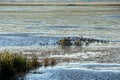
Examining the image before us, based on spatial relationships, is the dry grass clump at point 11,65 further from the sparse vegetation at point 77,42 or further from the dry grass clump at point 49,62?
the sparse vegetation at point 77,42

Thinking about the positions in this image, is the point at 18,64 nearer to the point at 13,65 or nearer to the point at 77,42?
the point at 13,65

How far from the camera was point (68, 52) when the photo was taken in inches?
1533

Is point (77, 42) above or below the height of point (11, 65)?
above

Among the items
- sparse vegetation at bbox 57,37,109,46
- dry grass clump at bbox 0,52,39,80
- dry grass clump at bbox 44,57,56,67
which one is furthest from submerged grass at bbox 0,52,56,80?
sparse vegetation at bbox 57,37,109,46

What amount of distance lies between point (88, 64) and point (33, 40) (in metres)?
17.9

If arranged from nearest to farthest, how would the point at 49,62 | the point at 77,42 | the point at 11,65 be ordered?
the point at 11,65 → the point at 49,62 → the point at 77,42

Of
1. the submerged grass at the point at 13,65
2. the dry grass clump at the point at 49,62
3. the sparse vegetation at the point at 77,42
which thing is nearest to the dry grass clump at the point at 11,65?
the submerged grass at the point at 13,65

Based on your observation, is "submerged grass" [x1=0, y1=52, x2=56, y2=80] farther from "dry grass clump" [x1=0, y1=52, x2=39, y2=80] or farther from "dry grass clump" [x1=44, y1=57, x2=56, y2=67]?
"dry grass clump" [x1=44, y1=57, x2=56, y2=67]

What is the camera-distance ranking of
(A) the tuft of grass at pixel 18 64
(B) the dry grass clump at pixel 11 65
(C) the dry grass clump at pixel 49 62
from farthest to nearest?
(C) the dry grass clump at pixel 49 62
(A) the tuft of grass at pixel 18 64
(B) the dry grass clump at pixel 11 65

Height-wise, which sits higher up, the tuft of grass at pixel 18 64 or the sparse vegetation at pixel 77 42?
the sparse vegetation at pixel 77 42

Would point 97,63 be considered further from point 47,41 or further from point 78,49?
point 47,41

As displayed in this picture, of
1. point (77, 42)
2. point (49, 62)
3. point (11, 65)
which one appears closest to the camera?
point (11, 65)

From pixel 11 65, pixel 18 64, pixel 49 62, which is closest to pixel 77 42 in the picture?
pixel 49 62

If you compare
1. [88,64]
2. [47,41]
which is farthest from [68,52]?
[47,41]
